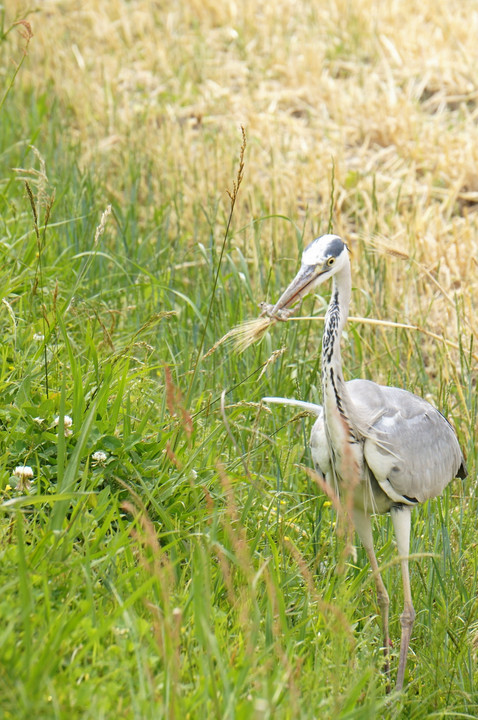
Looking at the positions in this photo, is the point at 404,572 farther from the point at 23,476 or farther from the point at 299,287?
the point at 23,476

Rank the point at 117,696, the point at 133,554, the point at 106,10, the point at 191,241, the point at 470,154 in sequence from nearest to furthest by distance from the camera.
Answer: the point at 117,696, the point at 133,554, the point at 191,241, the point at 470,154, the point at 106,10

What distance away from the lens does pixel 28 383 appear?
3.34 metres

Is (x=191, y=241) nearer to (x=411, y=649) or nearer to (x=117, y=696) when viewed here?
(x=411, y=649)

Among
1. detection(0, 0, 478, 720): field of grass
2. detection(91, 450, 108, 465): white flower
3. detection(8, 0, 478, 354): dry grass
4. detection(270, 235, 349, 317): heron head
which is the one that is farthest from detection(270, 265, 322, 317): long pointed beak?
detection(8, 0, 478, 354): dry grass

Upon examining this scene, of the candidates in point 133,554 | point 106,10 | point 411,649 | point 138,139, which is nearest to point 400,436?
point 411,649

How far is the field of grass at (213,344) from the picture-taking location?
7.68 ft

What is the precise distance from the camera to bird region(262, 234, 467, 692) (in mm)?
3197

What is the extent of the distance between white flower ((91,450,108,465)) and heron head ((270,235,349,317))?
0.79 meters

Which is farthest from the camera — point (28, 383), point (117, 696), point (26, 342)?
point (26, 342)

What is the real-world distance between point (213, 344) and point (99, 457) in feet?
4.35

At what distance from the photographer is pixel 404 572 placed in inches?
132

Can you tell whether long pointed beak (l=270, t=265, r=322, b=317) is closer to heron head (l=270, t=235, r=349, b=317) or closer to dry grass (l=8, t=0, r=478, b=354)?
heron head (l=270, t=235, r=349, b=317)

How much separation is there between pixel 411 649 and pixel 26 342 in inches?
79.6

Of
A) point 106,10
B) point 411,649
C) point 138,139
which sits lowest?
point 411,649
